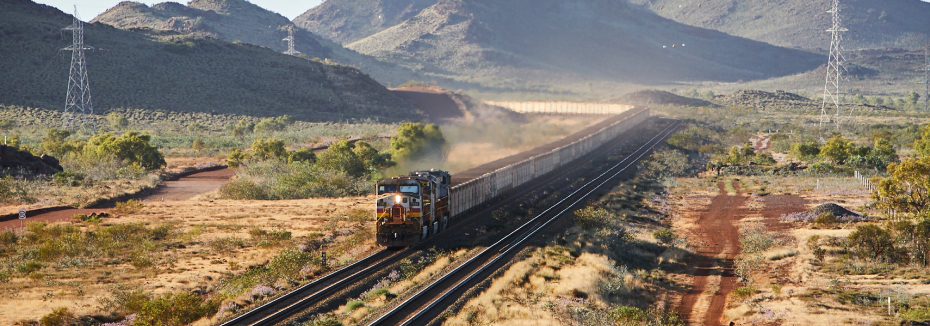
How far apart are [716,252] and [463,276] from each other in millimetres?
13876

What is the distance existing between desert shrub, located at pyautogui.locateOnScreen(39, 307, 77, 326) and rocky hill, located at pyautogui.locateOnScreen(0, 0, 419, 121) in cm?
8995

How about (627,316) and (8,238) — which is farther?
(8,238)

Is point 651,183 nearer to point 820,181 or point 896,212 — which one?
point 820,181

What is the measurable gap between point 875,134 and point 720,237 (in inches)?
2408

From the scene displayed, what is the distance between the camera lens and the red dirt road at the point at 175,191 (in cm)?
3725

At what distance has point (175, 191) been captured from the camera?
51.5m

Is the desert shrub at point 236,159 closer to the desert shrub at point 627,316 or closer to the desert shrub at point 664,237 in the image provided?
the desert shrub at point 664,237

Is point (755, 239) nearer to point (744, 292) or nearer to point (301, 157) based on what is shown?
point (744, 292)

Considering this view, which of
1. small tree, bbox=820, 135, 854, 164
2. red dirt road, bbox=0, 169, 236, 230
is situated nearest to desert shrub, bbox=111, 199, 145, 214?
red dirt road, bbox=0, 169, 236, 230

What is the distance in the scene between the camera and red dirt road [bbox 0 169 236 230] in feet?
122

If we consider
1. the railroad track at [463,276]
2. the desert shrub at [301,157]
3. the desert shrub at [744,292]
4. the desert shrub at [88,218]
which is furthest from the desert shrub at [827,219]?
the desert shrub at [301,157]

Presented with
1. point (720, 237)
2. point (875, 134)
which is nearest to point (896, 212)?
point (720, 237)

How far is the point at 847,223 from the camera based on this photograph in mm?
36031

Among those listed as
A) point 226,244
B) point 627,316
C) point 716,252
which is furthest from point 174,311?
point 716,252
